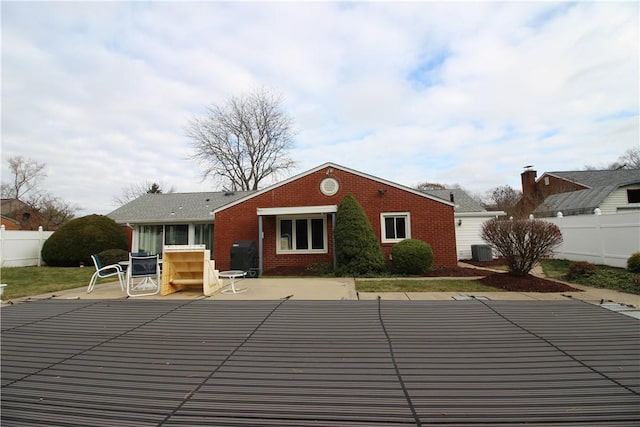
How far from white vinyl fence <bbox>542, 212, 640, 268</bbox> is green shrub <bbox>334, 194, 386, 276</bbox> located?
738 cm

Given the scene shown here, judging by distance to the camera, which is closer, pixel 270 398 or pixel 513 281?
pixel 270 398

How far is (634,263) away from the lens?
9.18m

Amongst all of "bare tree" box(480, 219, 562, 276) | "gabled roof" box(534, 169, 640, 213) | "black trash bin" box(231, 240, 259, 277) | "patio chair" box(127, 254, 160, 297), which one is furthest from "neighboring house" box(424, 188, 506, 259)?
"patio chair" box(127, 254, 160, 297)

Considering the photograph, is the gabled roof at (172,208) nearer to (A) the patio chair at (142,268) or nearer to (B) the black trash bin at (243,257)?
(B) the black trash bin at (243,257)

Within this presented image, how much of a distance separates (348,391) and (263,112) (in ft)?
98.4

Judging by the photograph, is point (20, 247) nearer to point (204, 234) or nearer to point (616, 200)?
point (204, 234)

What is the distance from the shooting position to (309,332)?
16.2 ft

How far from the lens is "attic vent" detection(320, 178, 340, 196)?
13672 mm

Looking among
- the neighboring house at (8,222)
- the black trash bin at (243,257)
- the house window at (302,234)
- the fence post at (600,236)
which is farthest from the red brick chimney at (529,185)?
the neighboring house at (8,222)

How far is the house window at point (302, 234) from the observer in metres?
13.9

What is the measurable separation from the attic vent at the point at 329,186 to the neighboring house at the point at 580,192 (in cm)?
1329

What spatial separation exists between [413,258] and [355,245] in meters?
2.01

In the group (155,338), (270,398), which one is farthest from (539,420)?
(155,338)

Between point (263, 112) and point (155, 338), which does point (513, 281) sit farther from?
point (263, 112)
